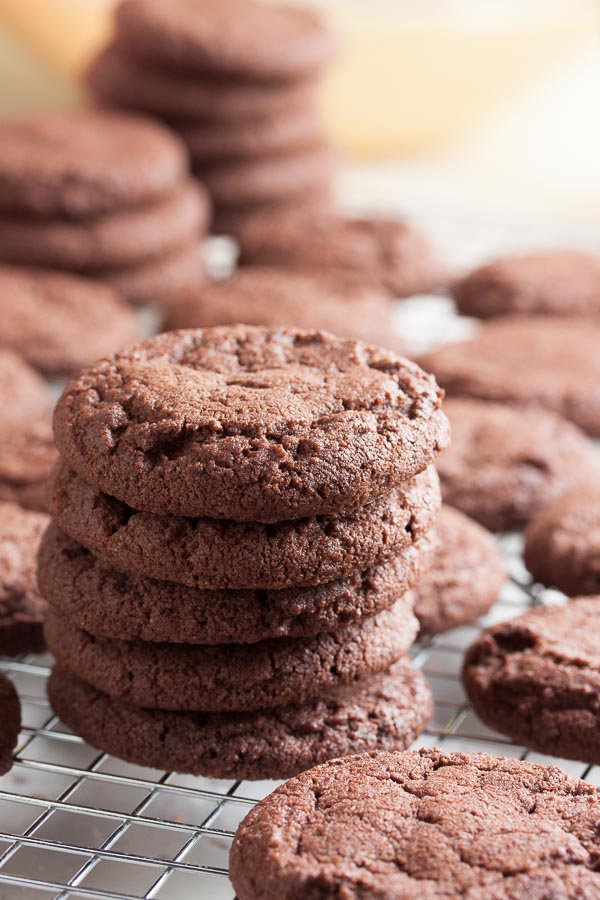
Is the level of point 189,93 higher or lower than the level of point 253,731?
higher

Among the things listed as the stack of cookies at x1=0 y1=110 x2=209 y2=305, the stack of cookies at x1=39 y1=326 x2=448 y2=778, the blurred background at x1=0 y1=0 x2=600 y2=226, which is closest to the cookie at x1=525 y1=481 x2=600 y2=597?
the stack of cookies at x1=39 y1=326 x2=448 y2=778

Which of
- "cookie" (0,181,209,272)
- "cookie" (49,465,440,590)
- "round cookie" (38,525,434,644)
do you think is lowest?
"round cookie" (38,525,434,644)

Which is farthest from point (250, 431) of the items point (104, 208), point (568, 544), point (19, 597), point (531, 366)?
point (104, 208)

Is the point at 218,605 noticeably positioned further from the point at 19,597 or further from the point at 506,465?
the point at 506,465

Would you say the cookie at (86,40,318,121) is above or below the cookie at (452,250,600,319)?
above

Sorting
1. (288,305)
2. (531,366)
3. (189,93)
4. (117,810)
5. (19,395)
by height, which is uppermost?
→ (189,93)

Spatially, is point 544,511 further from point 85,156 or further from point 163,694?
point 85,156

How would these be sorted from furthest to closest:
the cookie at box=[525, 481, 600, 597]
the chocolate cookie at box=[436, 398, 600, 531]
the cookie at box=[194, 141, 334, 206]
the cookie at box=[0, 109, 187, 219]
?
the cookie at box=[194, 141, 334, 206] < the cookie at box=[0, 109, 187, 219] < the chocolate cookie at box=[436, 398, 600, 531] < the cookie at box=[525, 481, 600, 597]

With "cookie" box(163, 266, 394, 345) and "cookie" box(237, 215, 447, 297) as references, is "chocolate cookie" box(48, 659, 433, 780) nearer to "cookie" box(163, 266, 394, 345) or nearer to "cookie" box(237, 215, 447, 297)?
"cookie" box(163, 266, 394, 345)
